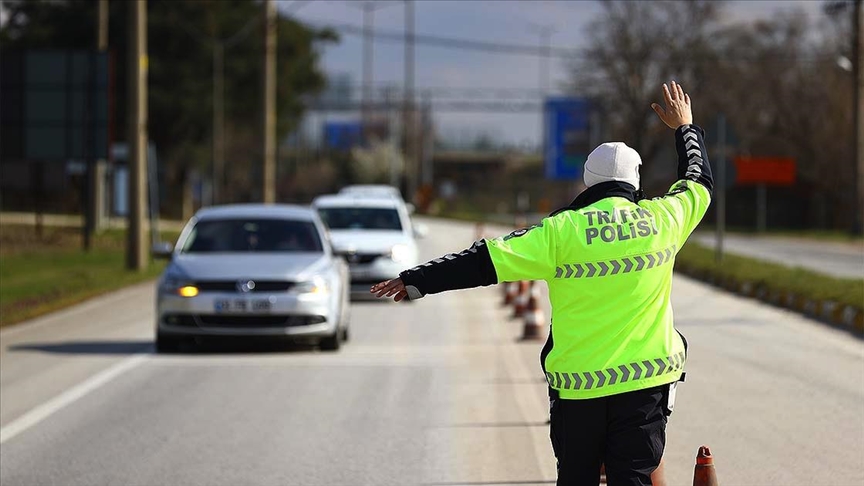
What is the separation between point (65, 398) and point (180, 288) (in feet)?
10.6

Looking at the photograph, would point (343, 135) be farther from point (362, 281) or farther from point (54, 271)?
point (362, 281)

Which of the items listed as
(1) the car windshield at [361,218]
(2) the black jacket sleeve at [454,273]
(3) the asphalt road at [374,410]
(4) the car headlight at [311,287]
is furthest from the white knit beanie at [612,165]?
(1) the car windshield at [361,218]

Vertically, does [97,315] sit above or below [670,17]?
below

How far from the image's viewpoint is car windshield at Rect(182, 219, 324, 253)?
1714 centimetres

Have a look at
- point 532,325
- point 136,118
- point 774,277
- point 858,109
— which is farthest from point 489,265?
point 858,109

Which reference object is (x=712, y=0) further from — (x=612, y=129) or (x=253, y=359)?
(x=253, y=359)

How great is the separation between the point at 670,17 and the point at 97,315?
56432mm

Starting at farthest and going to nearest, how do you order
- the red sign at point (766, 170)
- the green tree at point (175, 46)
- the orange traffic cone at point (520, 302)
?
the green tree at point (175, 46), the red sign at point (766, 170), the orange traffic cone at point (520, 302)

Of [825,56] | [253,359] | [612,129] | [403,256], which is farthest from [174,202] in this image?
[253,359]

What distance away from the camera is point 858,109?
156ft

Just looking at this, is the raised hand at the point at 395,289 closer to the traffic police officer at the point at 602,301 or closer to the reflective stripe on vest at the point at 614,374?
the traffic police officer at the point at 602,301

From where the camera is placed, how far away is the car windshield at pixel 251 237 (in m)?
17.1

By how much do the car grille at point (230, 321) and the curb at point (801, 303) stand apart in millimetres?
6510

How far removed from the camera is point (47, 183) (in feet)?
246
